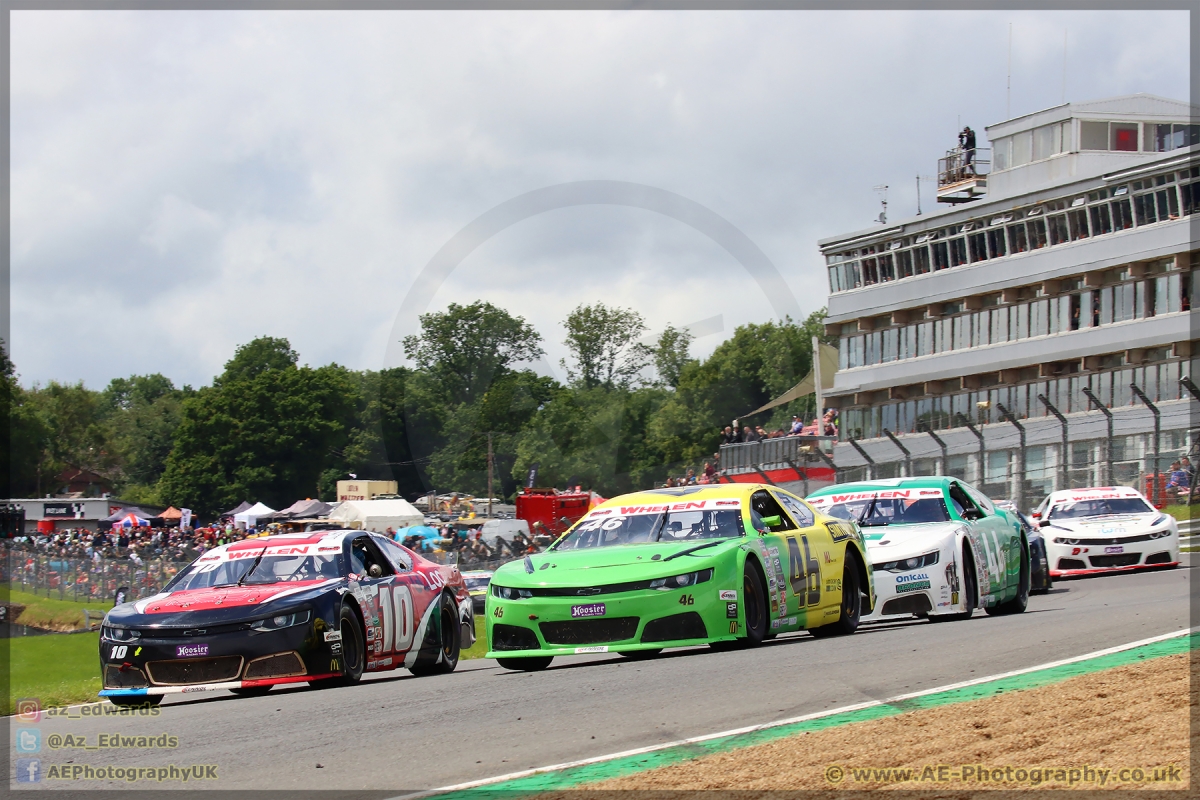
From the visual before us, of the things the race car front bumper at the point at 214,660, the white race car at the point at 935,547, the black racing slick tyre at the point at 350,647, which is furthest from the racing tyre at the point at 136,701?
the white race car at the point at 935,547

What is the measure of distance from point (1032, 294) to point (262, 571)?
48.6 meters

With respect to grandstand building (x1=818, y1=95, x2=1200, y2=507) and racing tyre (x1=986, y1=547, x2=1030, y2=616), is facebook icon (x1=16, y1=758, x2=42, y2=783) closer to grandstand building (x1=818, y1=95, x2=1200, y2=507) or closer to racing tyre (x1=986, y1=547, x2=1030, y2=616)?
racing tyre (x1=986, y1=547, x2=1030, y2=616)

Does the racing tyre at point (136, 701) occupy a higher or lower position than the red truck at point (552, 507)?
higher

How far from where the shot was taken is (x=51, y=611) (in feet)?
134

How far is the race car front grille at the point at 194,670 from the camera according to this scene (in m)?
10.3

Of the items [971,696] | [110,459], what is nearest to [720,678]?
[971,696]

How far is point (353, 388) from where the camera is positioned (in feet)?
397

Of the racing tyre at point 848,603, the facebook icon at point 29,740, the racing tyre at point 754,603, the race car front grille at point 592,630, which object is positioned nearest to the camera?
the facebook icon at point 29,740

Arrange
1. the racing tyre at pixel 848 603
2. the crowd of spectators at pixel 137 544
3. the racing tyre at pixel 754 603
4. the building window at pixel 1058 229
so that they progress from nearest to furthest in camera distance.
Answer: the racing tyre at pixel 754 603 < the racing tyre at pixel 848 603 < the crowd of spectators at pixel 137 544 < the building window at pixel 1058 229

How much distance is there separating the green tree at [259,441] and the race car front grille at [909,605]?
10068cm

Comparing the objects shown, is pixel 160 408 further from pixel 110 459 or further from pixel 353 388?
pixel 353 388

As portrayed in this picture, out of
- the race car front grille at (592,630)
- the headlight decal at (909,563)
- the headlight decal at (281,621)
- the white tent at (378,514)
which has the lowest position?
the white tent at (378,514)

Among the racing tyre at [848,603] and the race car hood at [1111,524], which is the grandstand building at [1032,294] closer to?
the race car hood at [1111,524]

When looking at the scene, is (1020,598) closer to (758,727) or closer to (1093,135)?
(758,727)
